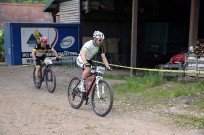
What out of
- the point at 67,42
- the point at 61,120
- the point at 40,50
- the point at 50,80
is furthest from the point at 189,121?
the point at 67,42

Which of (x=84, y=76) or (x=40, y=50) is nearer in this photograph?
(x=84, y=76)

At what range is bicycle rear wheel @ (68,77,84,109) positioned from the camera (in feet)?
25.1

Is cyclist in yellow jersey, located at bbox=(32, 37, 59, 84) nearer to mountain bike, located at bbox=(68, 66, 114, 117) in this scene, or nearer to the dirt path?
the dirt path

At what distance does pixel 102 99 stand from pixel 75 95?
3.43ft

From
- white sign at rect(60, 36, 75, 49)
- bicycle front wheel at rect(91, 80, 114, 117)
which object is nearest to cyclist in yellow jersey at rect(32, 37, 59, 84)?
bicycle front wheel at rect(91, 80, 114, 117)

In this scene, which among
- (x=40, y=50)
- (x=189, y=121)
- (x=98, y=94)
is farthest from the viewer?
(x=40, y=50)

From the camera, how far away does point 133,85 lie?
400 inches

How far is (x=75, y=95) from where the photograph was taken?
782cm

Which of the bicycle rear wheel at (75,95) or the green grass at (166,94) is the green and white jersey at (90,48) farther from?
the green grass at (166,94)

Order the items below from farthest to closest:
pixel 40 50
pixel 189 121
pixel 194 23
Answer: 1. pixel 194 23
2. pixel 40 50
3. pixel 189 121

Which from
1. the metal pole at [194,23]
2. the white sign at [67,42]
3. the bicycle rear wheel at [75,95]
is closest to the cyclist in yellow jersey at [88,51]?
the bicycle rear wheel at [75,95]

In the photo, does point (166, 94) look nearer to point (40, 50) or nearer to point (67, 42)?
point (40, 50)

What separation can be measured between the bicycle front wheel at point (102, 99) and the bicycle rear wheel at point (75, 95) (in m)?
0.45

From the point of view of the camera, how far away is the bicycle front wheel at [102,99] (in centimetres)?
676
